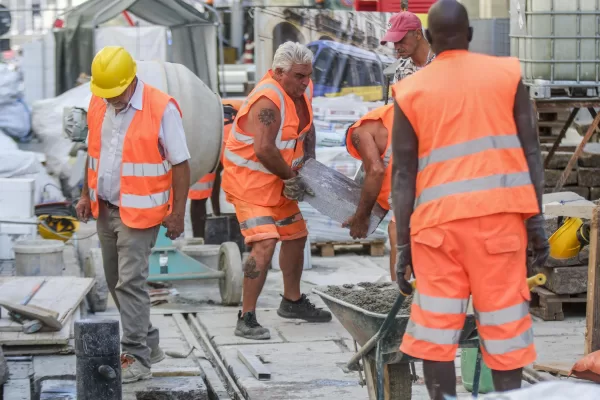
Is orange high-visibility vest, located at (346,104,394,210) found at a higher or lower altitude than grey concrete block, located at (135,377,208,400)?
higher

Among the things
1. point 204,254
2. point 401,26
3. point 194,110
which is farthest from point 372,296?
point 204,254

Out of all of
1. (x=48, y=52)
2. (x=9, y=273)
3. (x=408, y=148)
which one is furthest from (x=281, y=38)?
(x=408, y=148)

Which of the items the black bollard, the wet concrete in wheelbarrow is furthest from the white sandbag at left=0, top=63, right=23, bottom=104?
the wet concrete in wheelbarrow

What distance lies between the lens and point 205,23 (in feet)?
52.0

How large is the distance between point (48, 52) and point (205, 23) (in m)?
2.12

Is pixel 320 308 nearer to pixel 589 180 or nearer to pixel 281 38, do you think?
pixel 589 180

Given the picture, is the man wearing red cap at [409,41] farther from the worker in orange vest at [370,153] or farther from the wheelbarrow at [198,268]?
the wheelbarrow at [198,268]

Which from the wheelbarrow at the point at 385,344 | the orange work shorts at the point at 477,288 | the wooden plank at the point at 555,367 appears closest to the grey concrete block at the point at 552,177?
the wooden plank at the point at 555,367

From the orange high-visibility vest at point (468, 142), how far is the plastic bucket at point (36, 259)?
4.83m

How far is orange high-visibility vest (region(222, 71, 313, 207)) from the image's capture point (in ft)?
25.2

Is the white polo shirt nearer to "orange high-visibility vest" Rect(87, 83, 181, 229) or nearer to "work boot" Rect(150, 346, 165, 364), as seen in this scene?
"orange high-visibility vest" Rect(87, 83, 181, 229)

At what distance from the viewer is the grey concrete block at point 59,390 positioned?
592 centimetres

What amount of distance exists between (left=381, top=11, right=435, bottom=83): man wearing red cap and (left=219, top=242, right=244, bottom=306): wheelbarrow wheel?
1975 millimetres

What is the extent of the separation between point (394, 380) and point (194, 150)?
391 cm
